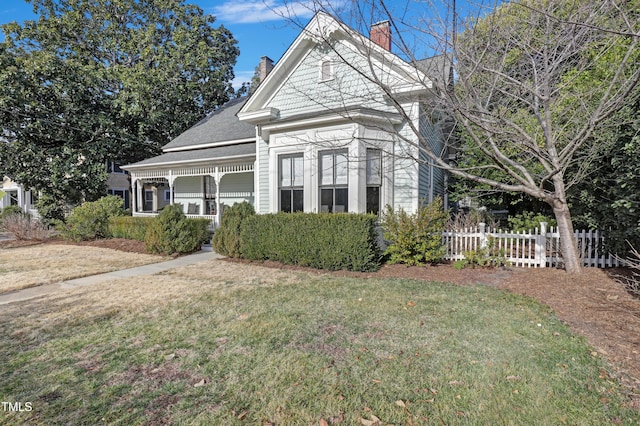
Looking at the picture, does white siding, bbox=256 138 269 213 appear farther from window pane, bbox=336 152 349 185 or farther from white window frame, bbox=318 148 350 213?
window pane, bbox=336 152 349 185

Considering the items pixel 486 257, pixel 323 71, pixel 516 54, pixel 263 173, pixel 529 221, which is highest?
pixel 323 71

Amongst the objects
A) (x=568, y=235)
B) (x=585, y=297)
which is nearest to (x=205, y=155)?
(x=568, y=235)

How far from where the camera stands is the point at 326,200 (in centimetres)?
947

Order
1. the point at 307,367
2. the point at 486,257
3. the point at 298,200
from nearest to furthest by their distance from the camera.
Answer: the point at 307,367
the point at 486,257
the point at 298,200

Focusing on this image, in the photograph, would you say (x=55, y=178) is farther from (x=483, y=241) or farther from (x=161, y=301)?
(x=483, y=241)

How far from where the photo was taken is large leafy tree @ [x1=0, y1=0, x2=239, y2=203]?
56.0 ft

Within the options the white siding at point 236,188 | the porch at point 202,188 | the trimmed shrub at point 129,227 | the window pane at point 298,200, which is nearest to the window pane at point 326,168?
the window pane at point 298,200

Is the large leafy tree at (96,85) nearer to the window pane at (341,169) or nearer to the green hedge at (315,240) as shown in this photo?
the green hedge at (315,240)

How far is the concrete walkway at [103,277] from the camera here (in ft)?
19.6

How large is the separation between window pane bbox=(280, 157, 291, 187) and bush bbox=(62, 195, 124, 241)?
29.9 ft

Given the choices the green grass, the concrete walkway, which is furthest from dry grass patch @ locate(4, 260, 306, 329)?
the concrete walkway

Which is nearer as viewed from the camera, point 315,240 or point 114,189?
point 315,240

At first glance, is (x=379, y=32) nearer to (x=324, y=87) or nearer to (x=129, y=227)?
(x=324, y=87)

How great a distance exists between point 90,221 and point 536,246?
53.0 ft
